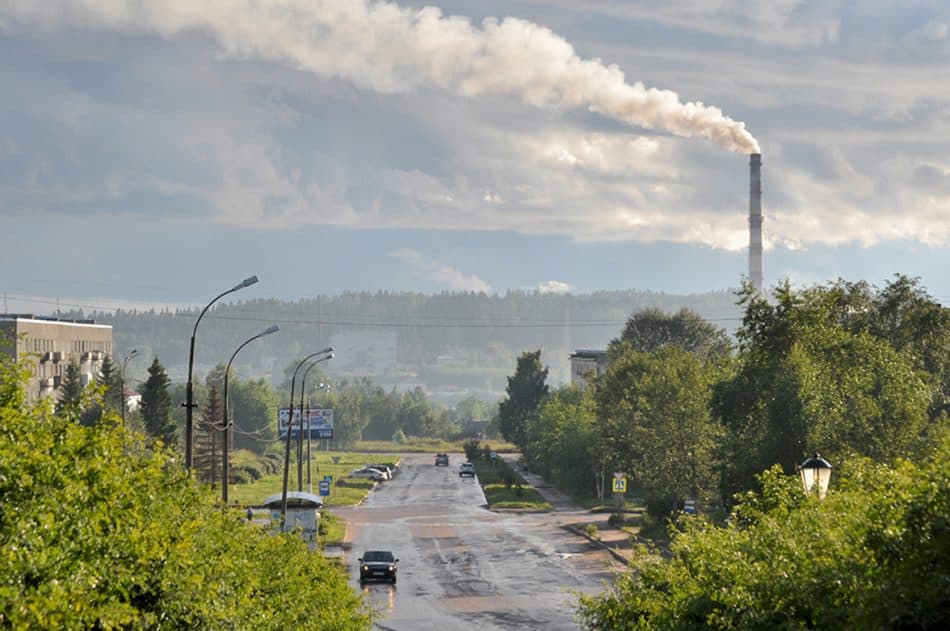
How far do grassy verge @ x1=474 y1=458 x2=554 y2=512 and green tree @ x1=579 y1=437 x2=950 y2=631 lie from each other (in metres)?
75.4

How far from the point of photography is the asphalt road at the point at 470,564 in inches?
1815

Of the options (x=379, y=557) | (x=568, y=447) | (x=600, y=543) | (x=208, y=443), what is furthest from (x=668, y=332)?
(x=379, y=557)

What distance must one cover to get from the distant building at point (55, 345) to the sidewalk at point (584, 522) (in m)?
61.0

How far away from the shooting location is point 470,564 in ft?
208

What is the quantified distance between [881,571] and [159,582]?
8740mm

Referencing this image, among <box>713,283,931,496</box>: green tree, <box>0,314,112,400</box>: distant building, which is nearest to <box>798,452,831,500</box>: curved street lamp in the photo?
<box>713,283,931,496</box>: green tree

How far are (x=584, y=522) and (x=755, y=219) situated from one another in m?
109

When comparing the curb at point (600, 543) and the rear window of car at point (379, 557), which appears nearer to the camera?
the rear window of car at point (379, 557)

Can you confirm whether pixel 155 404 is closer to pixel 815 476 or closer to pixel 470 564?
pixel 470 564

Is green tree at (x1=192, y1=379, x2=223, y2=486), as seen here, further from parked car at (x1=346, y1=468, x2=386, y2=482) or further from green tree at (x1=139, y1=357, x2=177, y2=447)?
parked car at (x1=346, y1=468, x2=386, y2=482)

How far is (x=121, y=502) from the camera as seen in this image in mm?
16188

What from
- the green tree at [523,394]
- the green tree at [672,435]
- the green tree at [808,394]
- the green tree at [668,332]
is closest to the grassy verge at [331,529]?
the green tree at [672,435]

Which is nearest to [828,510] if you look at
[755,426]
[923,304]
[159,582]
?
[159,582]

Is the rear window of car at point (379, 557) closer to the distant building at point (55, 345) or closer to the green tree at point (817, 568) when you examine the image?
the green tree at point (817, 568)
